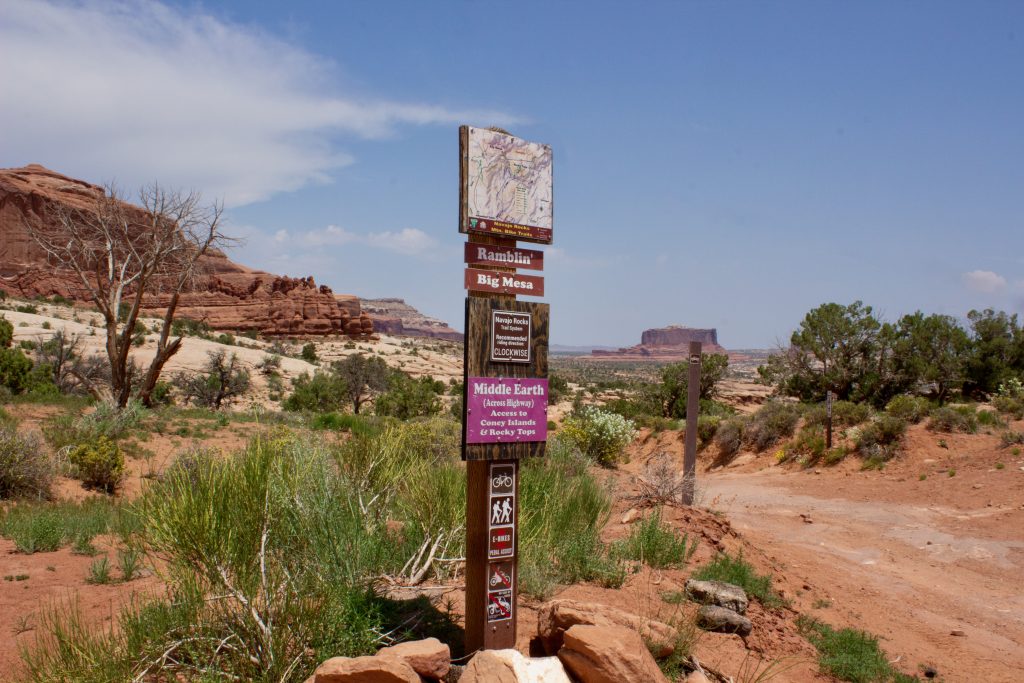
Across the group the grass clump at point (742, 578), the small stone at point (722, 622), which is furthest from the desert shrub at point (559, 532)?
the grass clump at point (742, 578)

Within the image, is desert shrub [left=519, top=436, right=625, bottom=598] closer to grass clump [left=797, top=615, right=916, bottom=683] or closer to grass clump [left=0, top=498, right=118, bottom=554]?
grass clump [left=797, top=615, right=916, bottom=683]

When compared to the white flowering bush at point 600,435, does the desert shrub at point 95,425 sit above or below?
above

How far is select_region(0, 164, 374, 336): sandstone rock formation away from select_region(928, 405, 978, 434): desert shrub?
60.1m

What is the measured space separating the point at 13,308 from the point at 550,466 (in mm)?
48524

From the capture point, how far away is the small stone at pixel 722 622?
599 centimetres

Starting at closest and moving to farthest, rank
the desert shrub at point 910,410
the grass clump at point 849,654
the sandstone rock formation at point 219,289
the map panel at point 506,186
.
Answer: the map panel at point 506,186 < the grass clump at point 849,654 < the desert shrub at point 910,410 < the sandstone rock formation at point 219,289

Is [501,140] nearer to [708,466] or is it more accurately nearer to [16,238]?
[708,466]

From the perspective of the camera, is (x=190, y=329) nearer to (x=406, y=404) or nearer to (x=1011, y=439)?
(x=406, y=404)

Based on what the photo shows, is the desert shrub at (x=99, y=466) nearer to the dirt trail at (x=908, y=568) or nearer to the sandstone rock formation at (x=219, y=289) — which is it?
the dirt trail at (x=908, y=568)

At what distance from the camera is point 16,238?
58.9 m

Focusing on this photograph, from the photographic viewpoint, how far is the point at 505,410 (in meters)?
4.46

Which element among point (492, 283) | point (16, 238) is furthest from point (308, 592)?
point (16, 238)

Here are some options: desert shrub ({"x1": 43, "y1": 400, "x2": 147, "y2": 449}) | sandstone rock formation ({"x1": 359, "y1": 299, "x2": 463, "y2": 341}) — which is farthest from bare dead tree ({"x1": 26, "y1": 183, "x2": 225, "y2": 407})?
sandstone rock formation ({"x1": 359, "y1": 299, "x2": 463, "y2": 341})

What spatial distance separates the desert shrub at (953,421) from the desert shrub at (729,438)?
18.8 feet
